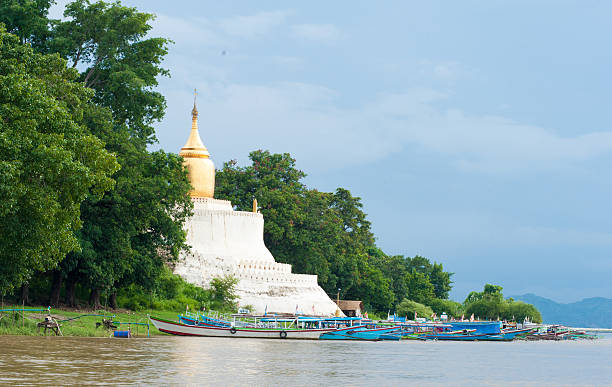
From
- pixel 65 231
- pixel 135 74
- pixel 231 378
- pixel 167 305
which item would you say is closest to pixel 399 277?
pixel 167 305

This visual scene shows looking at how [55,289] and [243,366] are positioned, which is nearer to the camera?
[243,366]

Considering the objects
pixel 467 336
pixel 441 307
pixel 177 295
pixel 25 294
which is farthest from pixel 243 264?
pixel 441 307

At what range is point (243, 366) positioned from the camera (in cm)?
2705

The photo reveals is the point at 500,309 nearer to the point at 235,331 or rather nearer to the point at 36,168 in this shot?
the point at 235,331

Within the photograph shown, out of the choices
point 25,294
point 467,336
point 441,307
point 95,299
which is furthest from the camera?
point 441,307

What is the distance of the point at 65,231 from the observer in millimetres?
34781

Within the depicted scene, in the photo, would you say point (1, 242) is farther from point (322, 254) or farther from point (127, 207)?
point (322, 254)

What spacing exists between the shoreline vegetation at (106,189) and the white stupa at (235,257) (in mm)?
2157

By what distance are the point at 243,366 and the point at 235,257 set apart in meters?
39.7

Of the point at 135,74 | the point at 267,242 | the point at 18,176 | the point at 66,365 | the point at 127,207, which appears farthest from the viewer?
the point at 267,242

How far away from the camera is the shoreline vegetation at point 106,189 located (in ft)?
107

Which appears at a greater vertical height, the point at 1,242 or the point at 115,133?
the point at 115,133

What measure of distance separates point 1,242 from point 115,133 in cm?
1428

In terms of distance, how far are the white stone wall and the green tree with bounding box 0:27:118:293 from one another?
86.0ft
